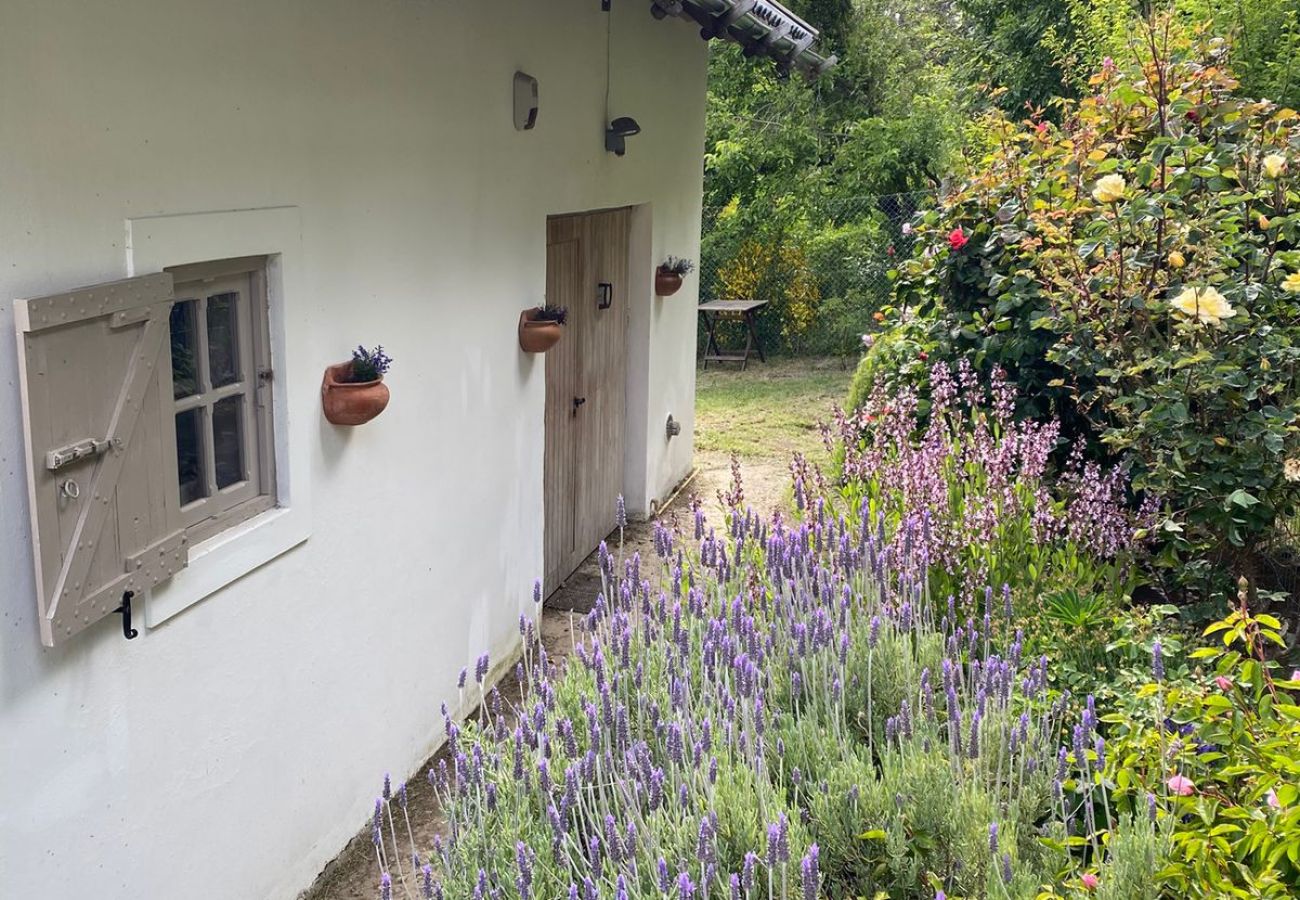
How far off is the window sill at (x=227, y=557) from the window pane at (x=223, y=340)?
0.47 meters

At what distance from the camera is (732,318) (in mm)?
15391

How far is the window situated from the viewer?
3348 mm

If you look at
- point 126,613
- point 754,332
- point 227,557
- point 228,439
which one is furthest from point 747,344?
point 126,613

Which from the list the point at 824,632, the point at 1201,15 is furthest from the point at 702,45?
the point at 824,632

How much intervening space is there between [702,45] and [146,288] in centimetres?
700

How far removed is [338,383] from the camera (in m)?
4.02

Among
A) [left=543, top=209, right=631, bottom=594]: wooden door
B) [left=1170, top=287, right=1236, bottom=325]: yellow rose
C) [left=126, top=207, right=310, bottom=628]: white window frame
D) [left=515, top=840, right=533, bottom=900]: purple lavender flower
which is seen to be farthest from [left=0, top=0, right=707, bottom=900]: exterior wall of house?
[left=1170, top=287, right=1236, bottom=325]: yellow rose

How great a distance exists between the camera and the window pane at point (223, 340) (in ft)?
11.5

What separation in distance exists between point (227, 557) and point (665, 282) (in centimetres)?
542

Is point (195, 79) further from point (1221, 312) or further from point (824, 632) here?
point (1221, 312)

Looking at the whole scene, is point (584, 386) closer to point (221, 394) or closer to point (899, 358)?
point (899, 358)

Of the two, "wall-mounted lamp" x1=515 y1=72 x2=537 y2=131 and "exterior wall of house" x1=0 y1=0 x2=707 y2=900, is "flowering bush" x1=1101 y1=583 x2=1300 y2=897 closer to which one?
"exterior wall of house" x1=0 y1=0 x2=707 y2=900

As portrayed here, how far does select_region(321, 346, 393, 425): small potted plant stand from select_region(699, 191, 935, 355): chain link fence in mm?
10918

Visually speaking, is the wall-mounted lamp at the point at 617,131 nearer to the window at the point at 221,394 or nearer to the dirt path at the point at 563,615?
the dirt path at the point at 563,615
